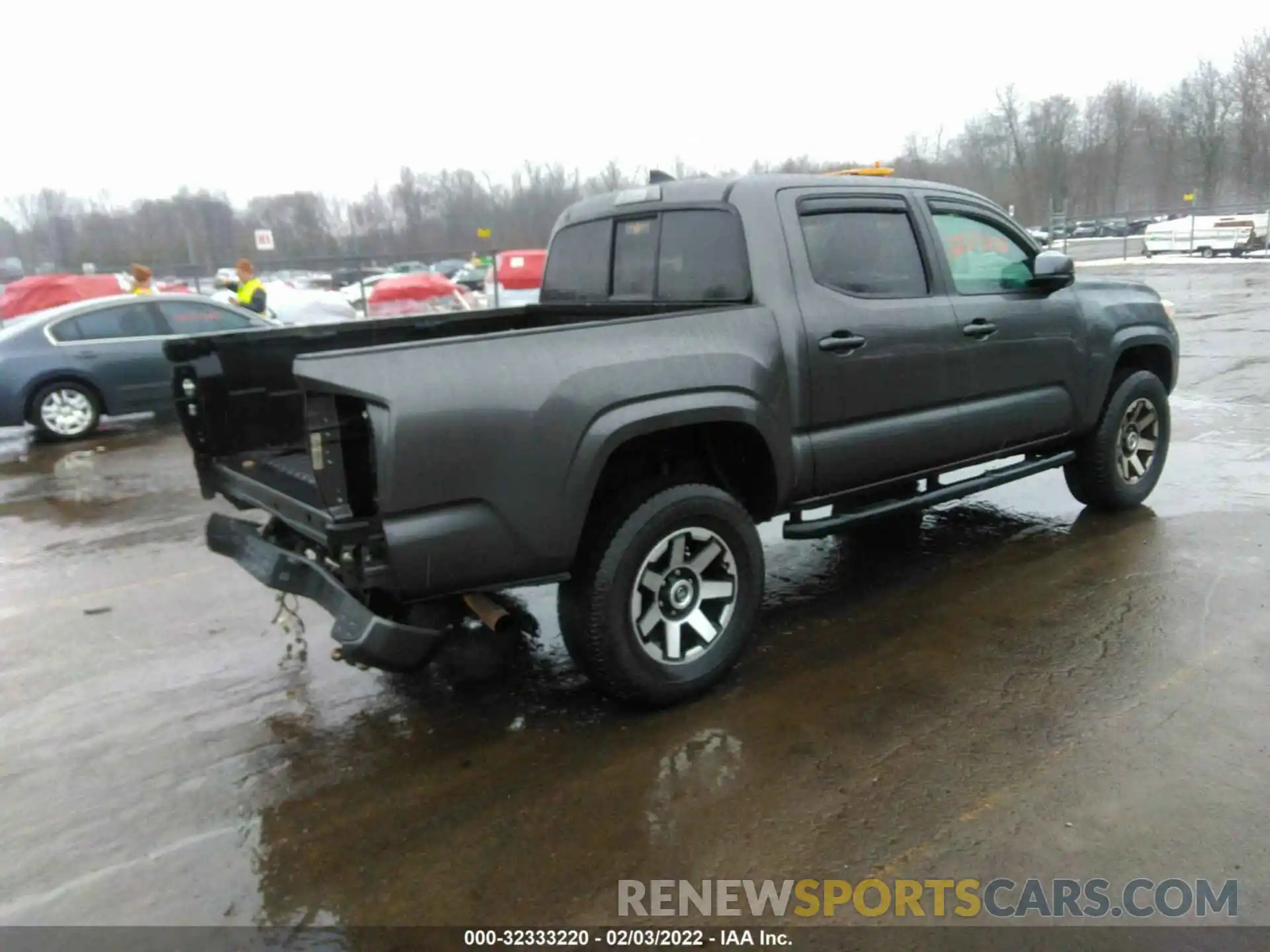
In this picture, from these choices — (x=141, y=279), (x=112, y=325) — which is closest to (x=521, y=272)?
(x=141, y=279)

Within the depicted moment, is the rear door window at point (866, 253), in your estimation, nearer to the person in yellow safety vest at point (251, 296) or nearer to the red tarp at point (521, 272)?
the person in yellow safety vest at point (251, 296)

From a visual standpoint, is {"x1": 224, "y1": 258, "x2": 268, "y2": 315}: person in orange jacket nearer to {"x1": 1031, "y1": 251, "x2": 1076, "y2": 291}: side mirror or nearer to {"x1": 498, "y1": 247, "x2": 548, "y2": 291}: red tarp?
{"x1": 1031, "y1": 251, "x2": 1076, "y2": 291}: side mirror

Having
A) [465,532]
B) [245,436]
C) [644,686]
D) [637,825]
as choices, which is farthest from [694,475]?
[245,436]

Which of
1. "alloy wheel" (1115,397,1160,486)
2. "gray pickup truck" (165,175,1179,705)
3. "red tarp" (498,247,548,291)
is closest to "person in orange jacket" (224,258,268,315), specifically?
"gray pickup truck" (165,175,1179,705)

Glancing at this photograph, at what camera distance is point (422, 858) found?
3057 millimetres

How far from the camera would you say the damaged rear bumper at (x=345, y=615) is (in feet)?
10.5

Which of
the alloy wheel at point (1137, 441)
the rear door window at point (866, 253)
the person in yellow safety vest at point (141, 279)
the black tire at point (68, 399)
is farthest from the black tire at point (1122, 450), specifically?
the person in yellow safety vest at point (141, 279)

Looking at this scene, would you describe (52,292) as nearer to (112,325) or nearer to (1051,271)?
(112,325)

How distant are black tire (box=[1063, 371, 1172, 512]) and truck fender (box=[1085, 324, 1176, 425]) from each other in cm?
13

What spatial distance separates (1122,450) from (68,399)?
10401 millimetres

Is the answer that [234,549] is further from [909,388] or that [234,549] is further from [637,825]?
[909,388]

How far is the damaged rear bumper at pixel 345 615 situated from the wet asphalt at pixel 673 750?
55cm

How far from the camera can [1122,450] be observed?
599 cm

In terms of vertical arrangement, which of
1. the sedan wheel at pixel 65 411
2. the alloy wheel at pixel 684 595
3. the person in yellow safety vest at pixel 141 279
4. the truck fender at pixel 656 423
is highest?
the person in yellow safety vest at pixel 141 279
